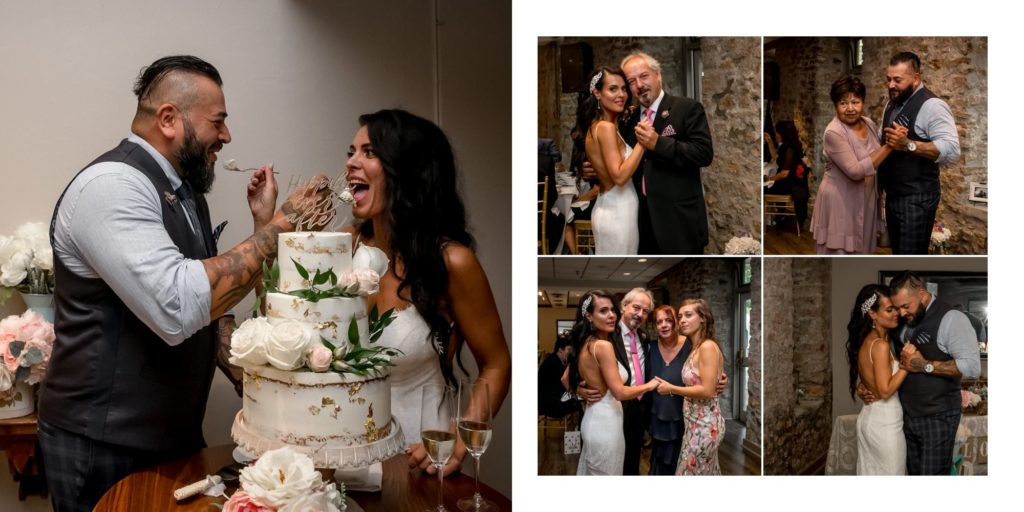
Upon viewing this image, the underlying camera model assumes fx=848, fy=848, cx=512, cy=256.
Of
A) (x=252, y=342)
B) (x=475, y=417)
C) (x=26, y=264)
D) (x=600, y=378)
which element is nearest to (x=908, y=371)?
(x=600, y=378)

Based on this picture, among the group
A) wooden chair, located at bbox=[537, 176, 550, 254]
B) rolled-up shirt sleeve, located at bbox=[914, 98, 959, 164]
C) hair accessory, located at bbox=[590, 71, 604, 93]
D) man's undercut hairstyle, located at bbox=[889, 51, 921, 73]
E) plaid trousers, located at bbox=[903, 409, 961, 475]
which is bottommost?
plaid trousers, located at bbox=[903, 409, 961, 475]

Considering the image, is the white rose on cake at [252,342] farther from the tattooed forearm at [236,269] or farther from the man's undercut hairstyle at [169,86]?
the man's undercut hairstyle at [169,86]

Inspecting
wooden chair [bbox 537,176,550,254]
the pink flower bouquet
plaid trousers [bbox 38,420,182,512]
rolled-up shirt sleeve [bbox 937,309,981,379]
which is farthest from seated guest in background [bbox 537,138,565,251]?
the pink flower bouquet

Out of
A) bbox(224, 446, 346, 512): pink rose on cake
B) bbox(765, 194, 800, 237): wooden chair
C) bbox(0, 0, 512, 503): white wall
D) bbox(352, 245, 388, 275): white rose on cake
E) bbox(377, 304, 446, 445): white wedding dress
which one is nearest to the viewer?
bbox(765, 194, 800, 237): wooden chair

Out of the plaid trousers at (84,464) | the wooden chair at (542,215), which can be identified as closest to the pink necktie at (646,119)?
the wooden chair at (542,215)

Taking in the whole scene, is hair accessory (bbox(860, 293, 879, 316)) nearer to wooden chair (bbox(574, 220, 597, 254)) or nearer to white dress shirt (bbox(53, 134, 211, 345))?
wooden chair (bbox(574, 220, 597, 254))

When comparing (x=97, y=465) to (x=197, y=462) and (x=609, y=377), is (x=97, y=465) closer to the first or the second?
(x=197, y=462)

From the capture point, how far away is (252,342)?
1431mm

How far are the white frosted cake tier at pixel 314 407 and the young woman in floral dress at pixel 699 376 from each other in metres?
0.70

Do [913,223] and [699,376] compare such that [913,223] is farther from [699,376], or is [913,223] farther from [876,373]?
[699,376]

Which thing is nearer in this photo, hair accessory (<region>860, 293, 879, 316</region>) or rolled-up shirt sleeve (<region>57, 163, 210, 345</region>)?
hair accessory (<region>860, 293, 879, 316</region>)

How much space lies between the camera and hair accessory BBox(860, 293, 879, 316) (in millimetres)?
932

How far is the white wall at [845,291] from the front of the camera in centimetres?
93

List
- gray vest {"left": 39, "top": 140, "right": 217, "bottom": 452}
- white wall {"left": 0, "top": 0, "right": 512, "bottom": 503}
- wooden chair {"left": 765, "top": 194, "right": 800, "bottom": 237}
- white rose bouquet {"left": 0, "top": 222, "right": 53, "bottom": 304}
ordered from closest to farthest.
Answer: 1. wooden chair {"left": 765, "top": 194, "right": 800, "bottom": 237}
2. gray vest {"left": 39, "top": 140, "right": 217, "bottom": 452}
3. white rose bouquet {"left": 0, "top": 222, "right": 53, "bottom": 304}
4. white wall {"left": 0, "top": 0, "right": 512, "bottom": 503}
